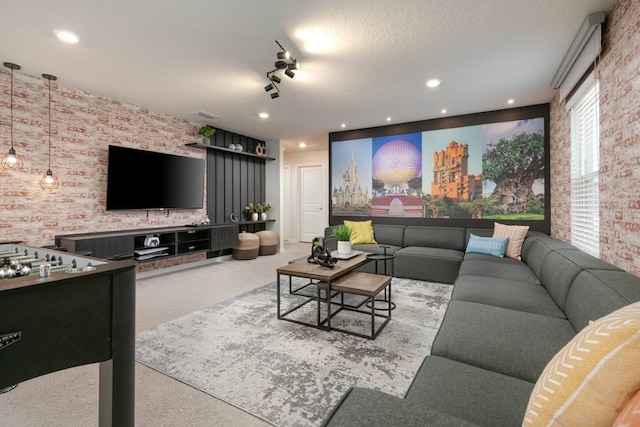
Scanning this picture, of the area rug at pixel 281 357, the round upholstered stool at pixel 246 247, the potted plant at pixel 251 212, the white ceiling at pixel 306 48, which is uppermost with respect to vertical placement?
the white ceiling at pixel 306 48

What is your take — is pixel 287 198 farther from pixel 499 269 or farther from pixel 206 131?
pixel 499 269

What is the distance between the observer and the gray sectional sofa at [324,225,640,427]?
3.05 feet

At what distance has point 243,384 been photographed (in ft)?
5.95

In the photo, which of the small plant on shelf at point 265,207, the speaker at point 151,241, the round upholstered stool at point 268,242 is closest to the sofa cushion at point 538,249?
the round upholstered stool at point 268,242

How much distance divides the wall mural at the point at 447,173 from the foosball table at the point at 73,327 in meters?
4.70

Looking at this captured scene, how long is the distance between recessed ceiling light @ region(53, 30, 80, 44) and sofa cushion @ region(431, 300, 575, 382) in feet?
12.4

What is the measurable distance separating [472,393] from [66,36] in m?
3.94

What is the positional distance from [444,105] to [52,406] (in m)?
5.17

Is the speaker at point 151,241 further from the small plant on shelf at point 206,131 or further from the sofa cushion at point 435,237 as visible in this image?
the sofa cushion at point 435,237

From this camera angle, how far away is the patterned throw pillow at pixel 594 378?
528 millimetres

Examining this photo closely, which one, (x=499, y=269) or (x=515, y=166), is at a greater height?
(x=515, y=166)

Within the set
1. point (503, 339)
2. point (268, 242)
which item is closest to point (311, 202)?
point (268, 242)

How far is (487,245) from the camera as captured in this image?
3.91 meters

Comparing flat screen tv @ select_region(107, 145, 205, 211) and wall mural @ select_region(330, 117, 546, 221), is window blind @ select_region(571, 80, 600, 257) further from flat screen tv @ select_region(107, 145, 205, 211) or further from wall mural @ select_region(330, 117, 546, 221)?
flat screen tv @ select_region(107, 145, 205, 211)
